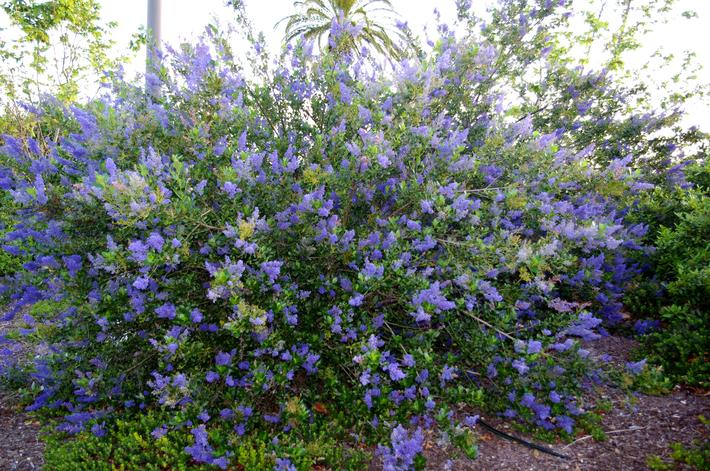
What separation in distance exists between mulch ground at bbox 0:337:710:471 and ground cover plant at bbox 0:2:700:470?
18cm

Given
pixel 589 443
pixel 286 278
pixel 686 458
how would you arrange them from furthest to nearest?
pixel 589 443
pixel 286 278
pixel 686 458

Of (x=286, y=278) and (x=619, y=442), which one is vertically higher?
(x=286, y=278)

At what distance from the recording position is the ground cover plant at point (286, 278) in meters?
2.89

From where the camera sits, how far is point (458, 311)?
11.2 feet

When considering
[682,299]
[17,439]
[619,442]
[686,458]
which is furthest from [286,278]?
[682,299]

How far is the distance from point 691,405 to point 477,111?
110 inches

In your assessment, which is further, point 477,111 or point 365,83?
point 477,111

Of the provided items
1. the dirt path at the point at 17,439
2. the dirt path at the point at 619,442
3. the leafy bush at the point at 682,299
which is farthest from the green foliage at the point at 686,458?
the dirt path at the point at 17,439

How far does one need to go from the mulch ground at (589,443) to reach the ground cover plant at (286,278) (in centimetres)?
18

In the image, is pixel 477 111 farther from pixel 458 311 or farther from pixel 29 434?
pixel 29 434

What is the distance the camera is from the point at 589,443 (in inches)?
128

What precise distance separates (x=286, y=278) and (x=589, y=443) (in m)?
2.20

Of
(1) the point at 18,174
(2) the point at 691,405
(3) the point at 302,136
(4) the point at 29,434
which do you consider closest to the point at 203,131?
(3) the point at 302,136

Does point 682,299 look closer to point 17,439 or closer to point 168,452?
point 168,452
